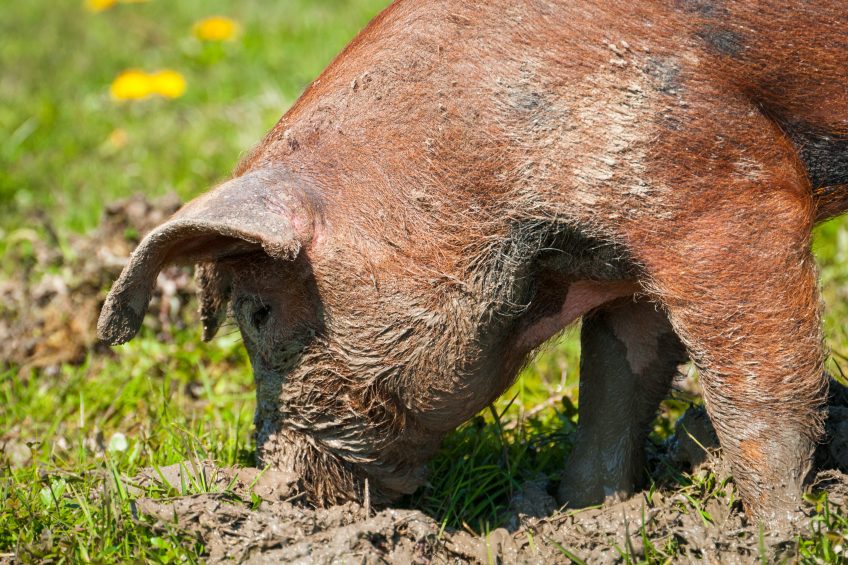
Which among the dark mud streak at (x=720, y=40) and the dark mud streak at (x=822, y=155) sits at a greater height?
the dark mud streak at (x=720, y=40)

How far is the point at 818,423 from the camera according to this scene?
318 centimetres

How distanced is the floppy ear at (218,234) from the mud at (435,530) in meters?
0.62

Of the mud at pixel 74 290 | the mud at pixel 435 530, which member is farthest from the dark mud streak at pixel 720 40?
the mud at pixel 74 290

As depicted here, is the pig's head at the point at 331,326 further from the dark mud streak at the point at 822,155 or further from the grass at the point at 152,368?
the dark mud streak at the point at 822,155

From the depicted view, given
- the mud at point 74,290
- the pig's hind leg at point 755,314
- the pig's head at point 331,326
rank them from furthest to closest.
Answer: the mud at point 74,290 < the pig's head at point 331,326 < the pig's hind leg at point 755,314

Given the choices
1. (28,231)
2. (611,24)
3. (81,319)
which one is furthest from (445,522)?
(28,231)

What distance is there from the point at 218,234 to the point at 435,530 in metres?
1.18

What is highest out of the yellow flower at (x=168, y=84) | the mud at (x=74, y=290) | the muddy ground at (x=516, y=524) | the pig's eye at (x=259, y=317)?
the pig's eye at (x=259, y=317)

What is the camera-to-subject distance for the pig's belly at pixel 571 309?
3.53 meters

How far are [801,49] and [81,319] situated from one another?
11.9 feet

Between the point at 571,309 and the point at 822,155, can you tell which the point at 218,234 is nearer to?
the point at 571,309

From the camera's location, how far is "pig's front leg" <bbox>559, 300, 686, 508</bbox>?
3.79 metres

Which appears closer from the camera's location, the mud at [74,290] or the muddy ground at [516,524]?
the muddy ground at [516,524]

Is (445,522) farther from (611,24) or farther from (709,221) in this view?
(611,24)
